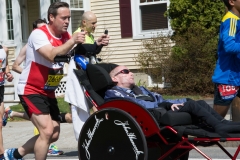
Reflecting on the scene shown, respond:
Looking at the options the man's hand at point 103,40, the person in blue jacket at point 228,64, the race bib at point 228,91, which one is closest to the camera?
the person in blue jacket at point 228,64

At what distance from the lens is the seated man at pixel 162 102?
6273 mm

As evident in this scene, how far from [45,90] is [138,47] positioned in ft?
39.3

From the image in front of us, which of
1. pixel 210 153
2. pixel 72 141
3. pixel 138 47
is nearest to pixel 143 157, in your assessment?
pixel 210 153

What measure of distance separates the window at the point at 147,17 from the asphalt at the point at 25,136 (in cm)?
646

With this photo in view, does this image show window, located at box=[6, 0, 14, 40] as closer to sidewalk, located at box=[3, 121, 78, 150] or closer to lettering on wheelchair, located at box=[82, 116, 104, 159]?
sidewalk, located at box=[3, 121, 78, 150]

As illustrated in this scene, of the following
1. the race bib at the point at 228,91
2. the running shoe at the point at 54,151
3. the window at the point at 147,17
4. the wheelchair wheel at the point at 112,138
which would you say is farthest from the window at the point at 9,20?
the wheelchair wheel at the point at 112,138

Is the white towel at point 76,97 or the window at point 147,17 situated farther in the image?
the window at point 147,17

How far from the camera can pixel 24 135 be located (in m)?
12.1

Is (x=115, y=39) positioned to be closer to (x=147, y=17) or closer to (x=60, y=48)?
(x=147, y=17)

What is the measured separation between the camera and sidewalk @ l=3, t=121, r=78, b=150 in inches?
433

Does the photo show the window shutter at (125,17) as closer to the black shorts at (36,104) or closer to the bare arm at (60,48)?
the black shorts at (36,104)

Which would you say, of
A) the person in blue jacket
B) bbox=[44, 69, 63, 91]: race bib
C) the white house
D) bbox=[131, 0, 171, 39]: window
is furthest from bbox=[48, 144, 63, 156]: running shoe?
bbox=[131, 0, 171, 39]: window

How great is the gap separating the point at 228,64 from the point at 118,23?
40.8 ft

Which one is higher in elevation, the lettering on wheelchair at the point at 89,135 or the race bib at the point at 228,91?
the race bib at the point at 228,91
